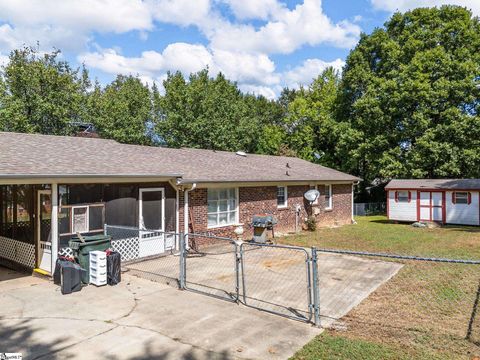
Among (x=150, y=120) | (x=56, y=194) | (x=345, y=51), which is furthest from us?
(x=150, y=120)

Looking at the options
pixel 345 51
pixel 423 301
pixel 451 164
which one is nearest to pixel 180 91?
pixel 345 51

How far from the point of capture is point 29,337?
19.6 ft

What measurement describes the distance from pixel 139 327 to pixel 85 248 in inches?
153

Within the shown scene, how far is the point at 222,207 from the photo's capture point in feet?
50.5

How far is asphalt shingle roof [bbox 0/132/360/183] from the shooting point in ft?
31.7

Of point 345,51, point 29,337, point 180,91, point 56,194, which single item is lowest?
point 29,337

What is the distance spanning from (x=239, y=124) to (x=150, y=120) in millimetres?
8776

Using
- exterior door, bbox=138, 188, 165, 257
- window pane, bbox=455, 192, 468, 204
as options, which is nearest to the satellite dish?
window pane, bbox=455, 192, 468, 204

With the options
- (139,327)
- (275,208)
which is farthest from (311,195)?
(139,327)

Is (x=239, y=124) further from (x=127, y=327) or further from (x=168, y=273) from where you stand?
(x=127, y=327)

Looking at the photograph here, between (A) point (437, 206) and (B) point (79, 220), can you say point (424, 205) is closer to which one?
(A) point (437, 206)

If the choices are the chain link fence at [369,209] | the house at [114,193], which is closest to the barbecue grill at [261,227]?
the house at [114,193]

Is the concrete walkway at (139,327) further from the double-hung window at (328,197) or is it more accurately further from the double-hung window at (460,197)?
the double-hung window at (460,197)

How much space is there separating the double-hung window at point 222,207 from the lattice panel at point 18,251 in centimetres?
639
